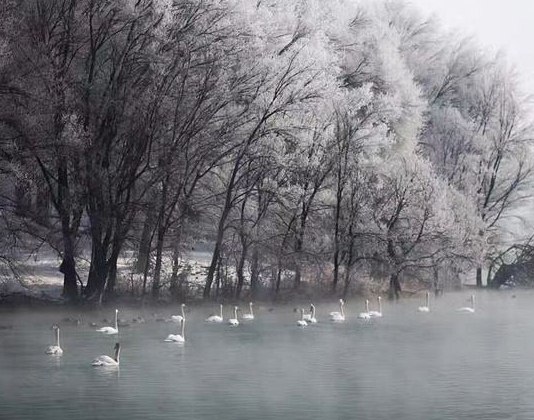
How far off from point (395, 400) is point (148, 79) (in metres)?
21.9

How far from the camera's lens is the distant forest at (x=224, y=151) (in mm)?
37469

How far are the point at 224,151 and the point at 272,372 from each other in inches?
748

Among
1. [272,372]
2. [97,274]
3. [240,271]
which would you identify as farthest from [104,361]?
[240,271]

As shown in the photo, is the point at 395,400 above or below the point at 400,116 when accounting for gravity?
below

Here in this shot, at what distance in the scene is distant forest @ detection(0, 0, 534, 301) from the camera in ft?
123

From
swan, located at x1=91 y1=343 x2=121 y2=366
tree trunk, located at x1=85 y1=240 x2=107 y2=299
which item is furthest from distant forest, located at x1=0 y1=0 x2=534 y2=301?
swan, located at x1=91 y1=343 x2=121 y2=366

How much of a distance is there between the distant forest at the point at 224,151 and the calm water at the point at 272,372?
165 inches

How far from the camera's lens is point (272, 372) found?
2464cm

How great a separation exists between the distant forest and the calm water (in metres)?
4.19

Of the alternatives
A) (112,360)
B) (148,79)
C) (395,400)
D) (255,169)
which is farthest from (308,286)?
(395,400)

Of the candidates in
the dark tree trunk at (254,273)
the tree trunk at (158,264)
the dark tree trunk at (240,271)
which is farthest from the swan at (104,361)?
the dark tree trunk at (254,273)

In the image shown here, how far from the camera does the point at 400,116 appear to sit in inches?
2069

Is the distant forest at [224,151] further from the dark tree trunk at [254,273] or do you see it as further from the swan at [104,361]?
the swan at [104,361]

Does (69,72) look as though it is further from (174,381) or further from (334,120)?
(174,381)
